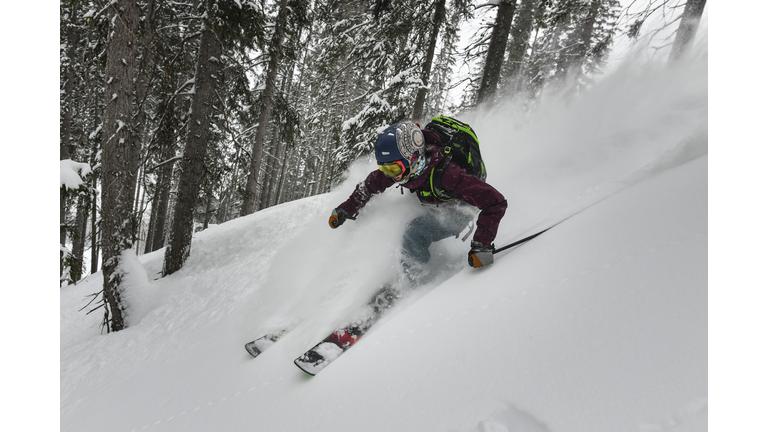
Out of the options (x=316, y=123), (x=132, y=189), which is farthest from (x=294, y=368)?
(x=316, y=123)

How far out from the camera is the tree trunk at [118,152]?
471 centimetres

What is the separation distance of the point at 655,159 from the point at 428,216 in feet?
8.35

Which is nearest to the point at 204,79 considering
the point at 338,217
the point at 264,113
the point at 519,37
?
the point at 264,113

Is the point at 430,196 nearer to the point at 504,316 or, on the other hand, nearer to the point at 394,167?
the point at 394,167

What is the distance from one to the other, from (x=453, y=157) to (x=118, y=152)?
5195mm

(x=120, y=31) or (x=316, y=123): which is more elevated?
(x=120, y=31)

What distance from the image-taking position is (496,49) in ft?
20.7

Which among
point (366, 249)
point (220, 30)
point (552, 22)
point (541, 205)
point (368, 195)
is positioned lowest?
point (366, 249)

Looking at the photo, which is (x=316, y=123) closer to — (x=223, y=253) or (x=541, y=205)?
(x=223, y=253)

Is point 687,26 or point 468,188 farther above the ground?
point 687,26

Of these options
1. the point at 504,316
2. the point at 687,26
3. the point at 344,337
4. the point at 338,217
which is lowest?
the point at 344,337

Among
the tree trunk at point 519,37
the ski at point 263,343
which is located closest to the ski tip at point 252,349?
the ski at point 263,343

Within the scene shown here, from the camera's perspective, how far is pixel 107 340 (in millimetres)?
5059

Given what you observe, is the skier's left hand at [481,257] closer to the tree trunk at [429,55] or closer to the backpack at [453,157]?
→ the backpack at [453,157]
